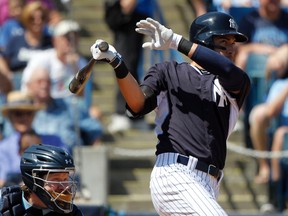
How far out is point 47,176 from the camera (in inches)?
203

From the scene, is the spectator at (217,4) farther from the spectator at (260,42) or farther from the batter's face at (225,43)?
the batter's face at (225,43)

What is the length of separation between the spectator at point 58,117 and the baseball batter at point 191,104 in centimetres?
404

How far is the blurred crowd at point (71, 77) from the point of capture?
9.60 m

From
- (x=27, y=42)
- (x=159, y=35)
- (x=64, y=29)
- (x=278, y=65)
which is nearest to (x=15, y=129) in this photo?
(x=64, y=29)

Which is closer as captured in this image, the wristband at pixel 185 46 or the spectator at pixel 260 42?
the wristband at pixel 185 46

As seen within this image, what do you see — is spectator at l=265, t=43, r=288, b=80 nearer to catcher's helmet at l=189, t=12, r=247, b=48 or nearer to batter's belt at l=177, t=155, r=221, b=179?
catcher's helmet at l=189, t=12, r=247, b=48

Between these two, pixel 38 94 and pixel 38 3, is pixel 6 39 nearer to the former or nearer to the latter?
pixel 38 3

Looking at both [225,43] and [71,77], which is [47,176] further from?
[71,77]

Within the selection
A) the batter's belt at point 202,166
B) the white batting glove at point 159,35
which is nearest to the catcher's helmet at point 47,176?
the batter's belt at point 202,166

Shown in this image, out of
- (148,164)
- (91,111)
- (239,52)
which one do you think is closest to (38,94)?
(91,111)

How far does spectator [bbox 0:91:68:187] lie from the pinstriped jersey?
3.55 metres

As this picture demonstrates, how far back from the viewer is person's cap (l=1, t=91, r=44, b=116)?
30.7 ft

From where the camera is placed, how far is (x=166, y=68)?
5.75m

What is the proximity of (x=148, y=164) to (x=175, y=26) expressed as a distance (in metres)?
2.51
